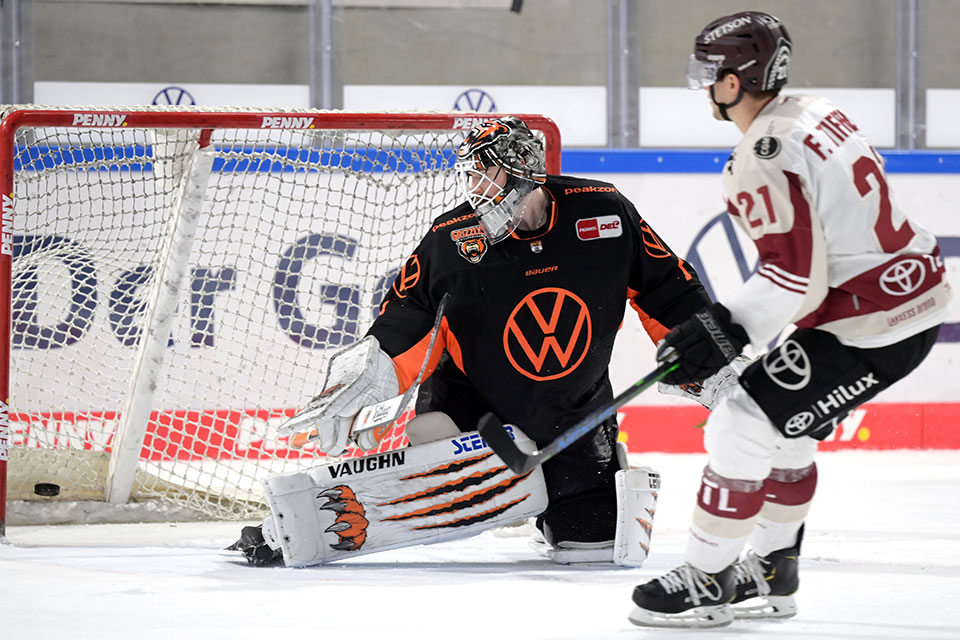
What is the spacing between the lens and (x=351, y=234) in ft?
14.9

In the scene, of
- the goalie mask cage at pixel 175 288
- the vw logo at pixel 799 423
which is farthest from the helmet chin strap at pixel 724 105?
the goalie mask cage at pixel 175 288

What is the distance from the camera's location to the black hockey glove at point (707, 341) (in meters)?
1.91

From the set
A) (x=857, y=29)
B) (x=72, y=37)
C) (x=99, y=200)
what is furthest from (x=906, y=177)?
(x=72, y=37)

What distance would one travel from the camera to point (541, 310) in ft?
8.84

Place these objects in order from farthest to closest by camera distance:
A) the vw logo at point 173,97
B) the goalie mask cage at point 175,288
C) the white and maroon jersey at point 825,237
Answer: the vw logo at point 173,97 < the goalie mask cage at point 175,288 < the white and maroon jersey at point 825,237

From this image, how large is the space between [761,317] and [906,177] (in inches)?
156

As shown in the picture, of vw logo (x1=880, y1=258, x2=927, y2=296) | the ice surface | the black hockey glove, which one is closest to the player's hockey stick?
the black hockey glove

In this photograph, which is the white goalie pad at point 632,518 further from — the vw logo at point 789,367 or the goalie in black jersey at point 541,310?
the vw logo at point 789,367

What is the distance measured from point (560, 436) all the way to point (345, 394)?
1.82 ft

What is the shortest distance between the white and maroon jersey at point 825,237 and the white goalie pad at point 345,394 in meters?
0.92

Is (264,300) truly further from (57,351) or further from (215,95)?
(215,95)

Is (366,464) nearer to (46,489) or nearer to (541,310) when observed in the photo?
(541,310)

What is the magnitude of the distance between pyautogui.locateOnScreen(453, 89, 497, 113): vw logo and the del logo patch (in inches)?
131

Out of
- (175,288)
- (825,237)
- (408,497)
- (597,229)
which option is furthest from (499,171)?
(175,288)
